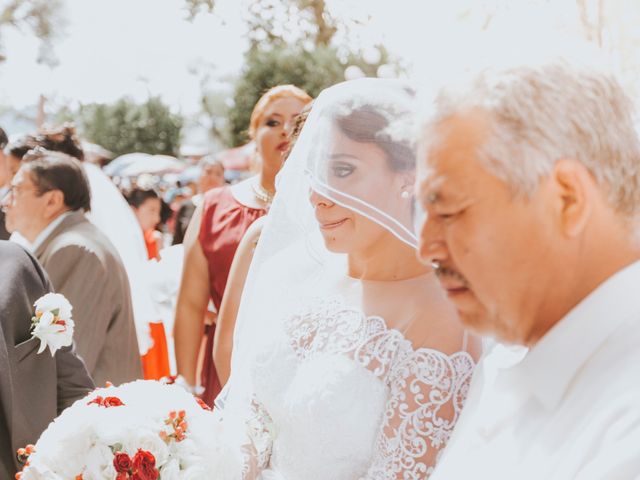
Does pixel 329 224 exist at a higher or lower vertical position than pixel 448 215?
lower

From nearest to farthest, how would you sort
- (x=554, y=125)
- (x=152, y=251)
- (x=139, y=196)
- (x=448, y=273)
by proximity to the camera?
(x=554, y=125)
(x=448, y=273)
(x=152, y=251)
(x=139, y=196)

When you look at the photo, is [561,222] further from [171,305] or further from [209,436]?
[171,305]

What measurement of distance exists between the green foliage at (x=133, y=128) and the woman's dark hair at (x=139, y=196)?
42.7 m

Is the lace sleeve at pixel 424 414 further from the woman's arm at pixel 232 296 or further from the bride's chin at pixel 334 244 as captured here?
the woman's arm at pixel 232 296

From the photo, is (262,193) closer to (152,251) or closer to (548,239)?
(548,239)

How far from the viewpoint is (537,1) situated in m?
5.14

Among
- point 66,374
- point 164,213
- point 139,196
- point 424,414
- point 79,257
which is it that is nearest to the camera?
point 424,414

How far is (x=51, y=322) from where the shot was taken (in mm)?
2793

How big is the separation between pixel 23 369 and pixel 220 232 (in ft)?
4.86

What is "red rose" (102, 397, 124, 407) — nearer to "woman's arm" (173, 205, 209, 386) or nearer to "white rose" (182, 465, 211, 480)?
"white rose" (182, 465, 211, 480)

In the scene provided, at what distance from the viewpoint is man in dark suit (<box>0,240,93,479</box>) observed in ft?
8.88

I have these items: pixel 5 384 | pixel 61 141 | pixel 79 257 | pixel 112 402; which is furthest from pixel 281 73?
pixel 112 402

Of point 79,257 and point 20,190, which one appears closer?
point 79,257

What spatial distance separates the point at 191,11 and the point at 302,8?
2.58m
